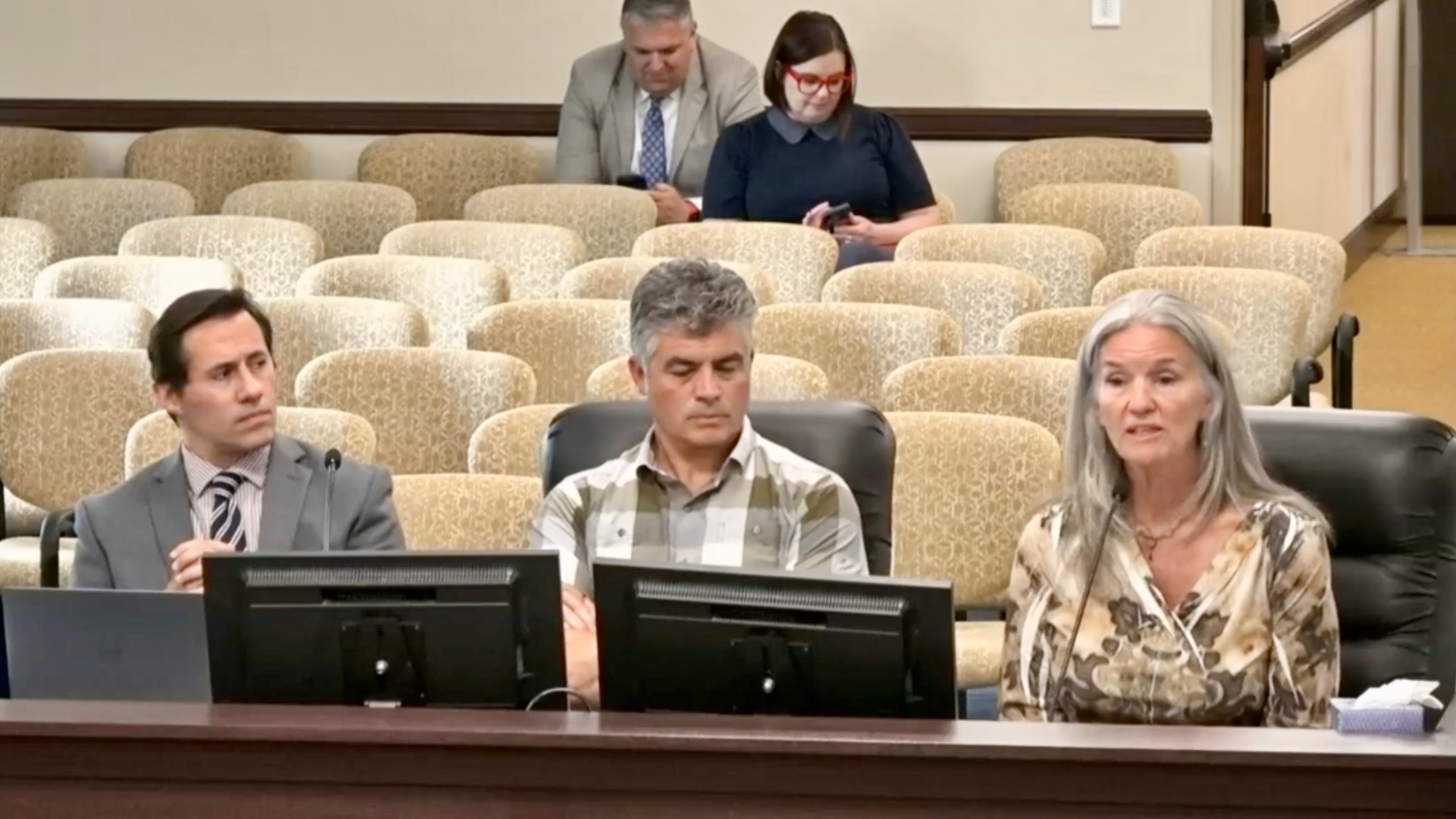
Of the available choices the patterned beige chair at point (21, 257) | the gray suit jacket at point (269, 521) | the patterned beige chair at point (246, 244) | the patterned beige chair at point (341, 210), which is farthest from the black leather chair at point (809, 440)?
the patterned beige chair at point (341, 210)

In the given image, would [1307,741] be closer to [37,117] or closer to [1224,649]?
[1224,649]

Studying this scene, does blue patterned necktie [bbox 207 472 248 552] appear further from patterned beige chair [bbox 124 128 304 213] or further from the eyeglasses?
patterned beige chair [bbox 124 128 304 213]

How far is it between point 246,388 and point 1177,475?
4.34 ft

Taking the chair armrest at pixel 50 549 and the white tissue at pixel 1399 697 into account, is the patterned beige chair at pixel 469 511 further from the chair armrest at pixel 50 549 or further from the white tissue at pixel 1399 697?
the white tissue at pixel 1399 697

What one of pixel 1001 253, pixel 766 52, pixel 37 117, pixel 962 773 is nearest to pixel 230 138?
pixel 37 117

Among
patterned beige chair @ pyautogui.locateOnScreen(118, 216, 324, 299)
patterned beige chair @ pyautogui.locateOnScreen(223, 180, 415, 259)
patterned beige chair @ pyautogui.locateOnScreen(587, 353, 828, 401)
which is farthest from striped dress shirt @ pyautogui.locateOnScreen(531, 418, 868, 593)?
patterned beige chair @ pyautogui.locateOnScreen(223, 180, 415, 259)

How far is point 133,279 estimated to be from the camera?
5387 millimetres

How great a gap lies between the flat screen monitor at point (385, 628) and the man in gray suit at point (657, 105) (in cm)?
401

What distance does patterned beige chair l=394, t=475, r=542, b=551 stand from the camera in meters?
3.61

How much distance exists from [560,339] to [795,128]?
142cm

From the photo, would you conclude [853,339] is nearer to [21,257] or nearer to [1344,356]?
[1344,356]

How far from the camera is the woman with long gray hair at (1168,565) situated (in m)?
2.69

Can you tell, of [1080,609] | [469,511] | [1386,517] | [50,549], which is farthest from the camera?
[50,549]

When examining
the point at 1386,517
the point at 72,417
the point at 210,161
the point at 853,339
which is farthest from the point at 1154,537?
the point at 210,161
